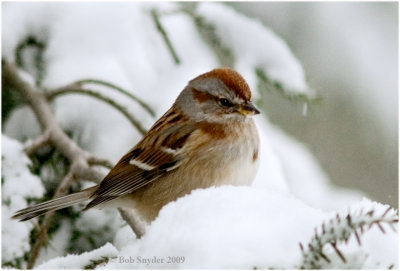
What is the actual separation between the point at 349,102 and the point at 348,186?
3.77 ft

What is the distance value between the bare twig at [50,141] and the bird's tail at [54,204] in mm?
33

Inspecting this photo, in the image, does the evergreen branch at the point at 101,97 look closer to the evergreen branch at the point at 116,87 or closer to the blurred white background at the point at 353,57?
the evergreen branch at the point at 116,87

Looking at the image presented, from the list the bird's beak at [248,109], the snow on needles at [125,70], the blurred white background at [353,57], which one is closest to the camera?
the snow on needles at [125,70]

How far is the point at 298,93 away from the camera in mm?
3473

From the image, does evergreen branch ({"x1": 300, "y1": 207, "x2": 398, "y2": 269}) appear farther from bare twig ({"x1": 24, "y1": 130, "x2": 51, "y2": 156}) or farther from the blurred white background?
the blurred white background

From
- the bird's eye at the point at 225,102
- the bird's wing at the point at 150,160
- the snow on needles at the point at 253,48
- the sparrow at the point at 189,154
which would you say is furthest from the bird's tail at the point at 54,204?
the snow on needles at the point at 253,48

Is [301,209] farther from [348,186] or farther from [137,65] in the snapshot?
[348,186]

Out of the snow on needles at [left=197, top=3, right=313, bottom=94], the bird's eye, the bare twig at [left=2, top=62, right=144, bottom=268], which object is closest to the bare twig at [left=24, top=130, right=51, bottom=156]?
the bare twig at [left=2, top=62, right=144, bottom=268]

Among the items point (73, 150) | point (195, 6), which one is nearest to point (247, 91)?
point (195, 6)

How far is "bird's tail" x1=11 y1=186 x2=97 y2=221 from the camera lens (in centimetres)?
287

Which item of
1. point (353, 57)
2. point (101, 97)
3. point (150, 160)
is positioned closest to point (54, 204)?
point (150, 160)

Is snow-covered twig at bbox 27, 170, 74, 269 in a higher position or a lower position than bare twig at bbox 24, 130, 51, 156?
lower

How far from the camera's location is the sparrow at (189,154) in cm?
313

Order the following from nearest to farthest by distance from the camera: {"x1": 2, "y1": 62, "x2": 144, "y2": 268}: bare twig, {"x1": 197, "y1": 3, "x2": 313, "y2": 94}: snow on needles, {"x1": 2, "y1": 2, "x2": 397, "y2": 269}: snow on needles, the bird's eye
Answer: {"x1": 2, "y1": 62, "x2": 144, "y2": 268}: bare twig < {"x1": 2, "y1": 2, "x2": 397, "y2": 269}: snow on needles < the bird's eye < {"x1": 197, "y1": 3, "x2": 313, "y2": 94}: snow on needles
